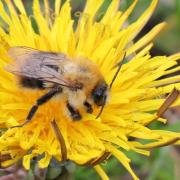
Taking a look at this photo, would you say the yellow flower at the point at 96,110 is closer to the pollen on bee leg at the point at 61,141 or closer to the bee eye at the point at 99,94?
the pollen on bee leg at the point at 61,141

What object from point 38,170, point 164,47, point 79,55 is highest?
point 164,47

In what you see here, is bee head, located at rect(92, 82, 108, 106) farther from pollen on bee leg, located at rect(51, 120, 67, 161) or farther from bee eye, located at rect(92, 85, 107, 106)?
pollen on bee leg, located at rect(51, 120, 67, 161)

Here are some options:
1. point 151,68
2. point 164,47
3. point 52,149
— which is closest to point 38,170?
point 52,149

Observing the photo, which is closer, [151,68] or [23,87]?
[23,87]

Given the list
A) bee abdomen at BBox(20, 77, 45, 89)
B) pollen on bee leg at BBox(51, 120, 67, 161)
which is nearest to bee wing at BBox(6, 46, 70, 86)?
bee abdomen at BBox(20, 77, 45, 89)

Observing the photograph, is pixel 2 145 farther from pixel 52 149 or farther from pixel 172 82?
pixel 172 82

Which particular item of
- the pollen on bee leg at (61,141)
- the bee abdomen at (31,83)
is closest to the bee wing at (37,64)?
the bee abdomen at (31,83)
